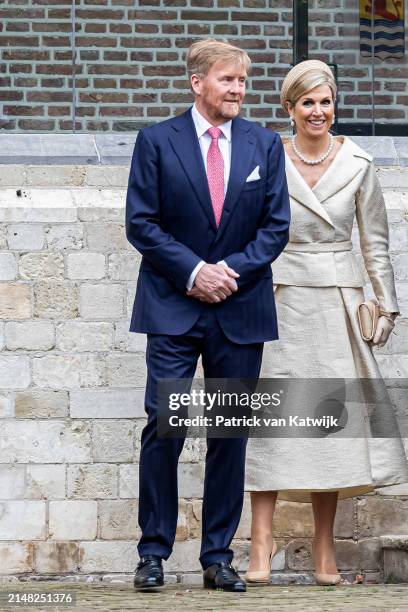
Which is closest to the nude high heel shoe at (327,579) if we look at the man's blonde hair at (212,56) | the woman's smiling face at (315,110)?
the woman's smiling face at (315,110)

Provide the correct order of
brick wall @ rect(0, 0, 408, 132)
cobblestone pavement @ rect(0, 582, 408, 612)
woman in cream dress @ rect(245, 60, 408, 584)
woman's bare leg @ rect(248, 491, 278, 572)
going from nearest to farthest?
cobblestone pavement @ rect(0, 582, 408, 612)
woman's bare leg @ rect(248, 491, 278, 572)
woman in cream dress @ rect(245, 60, 408, 584)
brick wall @ rect(0, 0, 408, 132)

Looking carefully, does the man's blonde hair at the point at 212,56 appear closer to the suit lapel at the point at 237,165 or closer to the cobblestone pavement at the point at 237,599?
the suit lapel at the point at 237,165

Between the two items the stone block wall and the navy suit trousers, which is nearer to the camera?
the navy suit trousers

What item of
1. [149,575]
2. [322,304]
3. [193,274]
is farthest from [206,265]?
[149,575]

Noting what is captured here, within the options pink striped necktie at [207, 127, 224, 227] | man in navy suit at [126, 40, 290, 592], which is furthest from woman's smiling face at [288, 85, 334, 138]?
pink striped necktie at [207, 127, 224, 227]

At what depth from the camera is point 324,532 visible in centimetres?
620

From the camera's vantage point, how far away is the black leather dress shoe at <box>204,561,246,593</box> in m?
5.54

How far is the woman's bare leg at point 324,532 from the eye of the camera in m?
6.20

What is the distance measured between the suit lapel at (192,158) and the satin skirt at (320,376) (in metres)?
0.69

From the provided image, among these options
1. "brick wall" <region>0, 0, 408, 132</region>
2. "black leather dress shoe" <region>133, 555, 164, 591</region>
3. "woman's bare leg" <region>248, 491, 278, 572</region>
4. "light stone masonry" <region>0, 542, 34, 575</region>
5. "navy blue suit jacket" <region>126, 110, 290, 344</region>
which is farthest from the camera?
"brick wall" <region>0, 0, 408, 132</region>

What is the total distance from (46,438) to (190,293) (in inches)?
67.5

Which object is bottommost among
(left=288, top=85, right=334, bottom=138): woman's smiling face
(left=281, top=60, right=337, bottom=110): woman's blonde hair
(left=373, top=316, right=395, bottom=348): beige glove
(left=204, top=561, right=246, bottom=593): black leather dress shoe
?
(left=204, top=561, right=246, bottom=593): black leather dress shoe

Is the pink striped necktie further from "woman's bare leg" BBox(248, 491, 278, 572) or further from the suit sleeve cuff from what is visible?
"woman's bare leg" BBox(248, 491, 278, 572)

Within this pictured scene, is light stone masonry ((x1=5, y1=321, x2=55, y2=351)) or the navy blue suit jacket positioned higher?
the navy blue suit jacket
